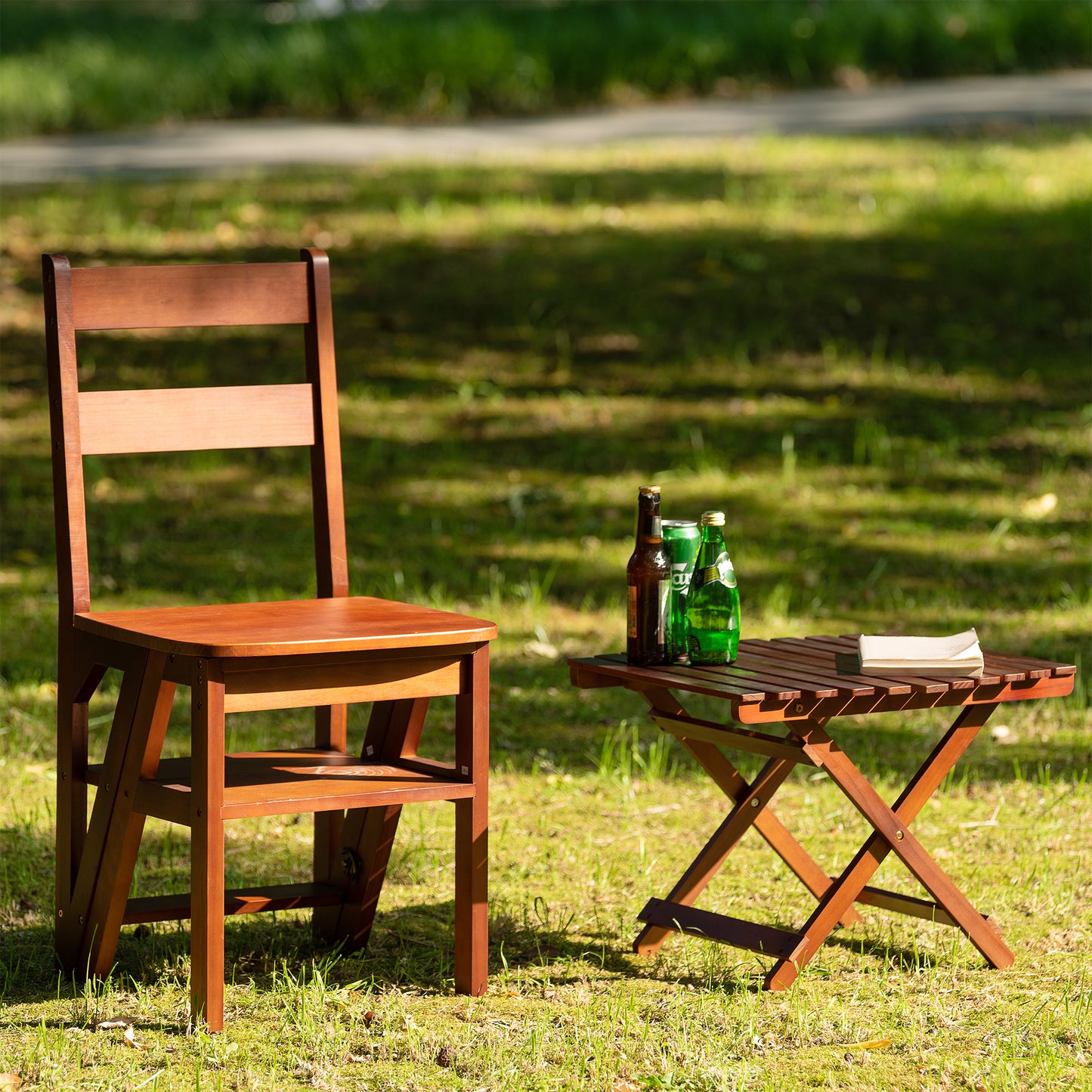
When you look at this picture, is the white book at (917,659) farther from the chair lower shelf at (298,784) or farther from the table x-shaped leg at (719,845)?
the chair lower shelf at (298,784)

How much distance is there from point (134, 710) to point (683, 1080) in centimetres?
138

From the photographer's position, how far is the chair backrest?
4160 millimetres

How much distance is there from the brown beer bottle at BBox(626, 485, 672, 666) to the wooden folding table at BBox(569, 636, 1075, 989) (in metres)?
0.06

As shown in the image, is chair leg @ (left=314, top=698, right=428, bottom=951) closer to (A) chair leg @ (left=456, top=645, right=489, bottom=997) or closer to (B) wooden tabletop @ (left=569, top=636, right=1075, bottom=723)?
(A) chair leg @ (left=456, top=645, right=489, bottom=997)

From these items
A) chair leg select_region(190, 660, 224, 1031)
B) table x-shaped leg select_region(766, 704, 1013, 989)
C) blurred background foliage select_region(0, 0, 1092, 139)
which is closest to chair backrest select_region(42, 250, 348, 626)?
chair leg select_region(190, 660, 224, 1031)

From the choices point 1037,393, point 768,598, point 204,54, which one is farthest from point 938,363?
point 204,54

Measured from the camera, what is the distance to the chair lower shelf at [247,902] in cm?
422

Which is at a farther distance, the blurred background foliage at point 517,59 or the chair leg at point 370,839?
the blurred background foliage at point 517,59

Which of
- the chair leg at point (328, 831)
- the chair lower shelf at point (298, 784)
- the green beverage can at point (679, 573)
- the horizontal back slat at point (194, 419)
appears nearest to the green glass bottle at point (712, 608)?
the green beverage can at point (679, 573)

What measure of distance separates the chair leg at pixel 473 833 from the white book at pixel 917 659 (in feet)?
2.73

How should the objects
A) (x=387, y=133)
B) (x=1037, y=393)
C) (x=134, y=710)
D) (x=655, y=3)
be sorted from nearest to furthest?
(x=134, y=710) → (x=1037, y=393) → (x=387, y=133) → (x=655, y=3)

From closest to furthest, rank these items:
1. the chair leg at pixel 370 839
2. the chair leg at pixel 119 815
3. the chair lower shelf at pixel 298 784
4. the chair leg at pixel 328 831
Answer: the chair lower shelf at pixel 298 784 → the chair leg at pixel 119 815 → the chair leg at pixel 370 839 → the chair leg at pixel 328 831

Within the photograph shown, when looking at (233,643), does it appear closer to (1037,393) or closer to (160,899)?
(160,899)

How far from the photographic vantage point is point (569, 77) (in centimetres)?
1656
